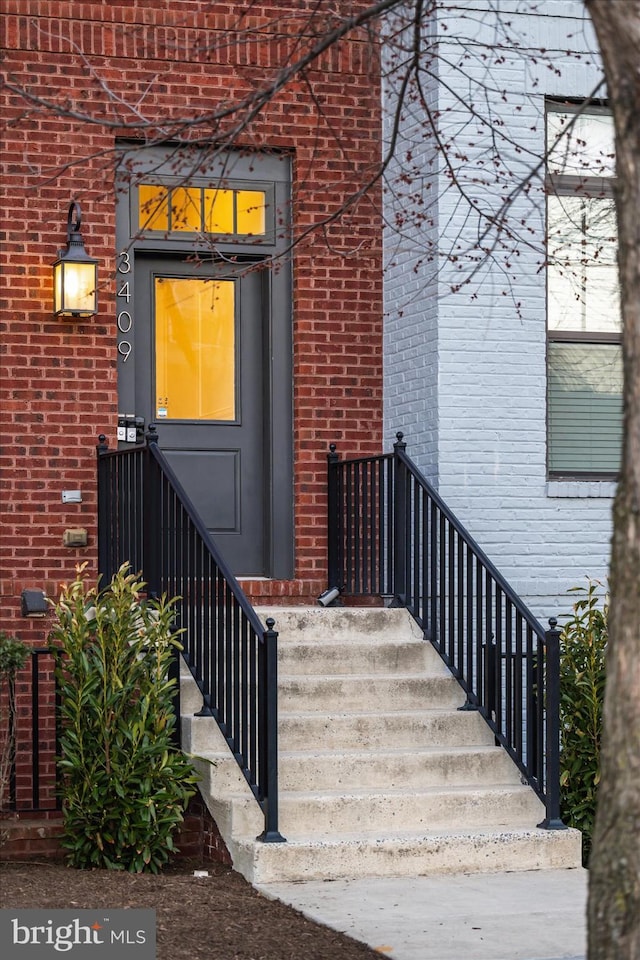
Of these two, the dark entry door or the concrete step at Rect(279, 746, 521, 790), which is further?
the dark entry door

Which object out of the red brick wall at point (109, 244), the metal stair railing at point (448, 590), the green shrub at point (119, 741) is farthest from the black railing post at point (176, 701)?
the metal stair railing at point (448, 590)

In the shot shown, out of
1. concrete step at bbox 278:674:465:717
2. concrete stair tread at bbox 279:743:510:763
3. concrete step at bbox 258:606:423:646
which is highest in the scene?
concrete step at bbox 258:606:423:646

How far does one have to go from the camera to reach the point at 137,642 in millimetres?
7477

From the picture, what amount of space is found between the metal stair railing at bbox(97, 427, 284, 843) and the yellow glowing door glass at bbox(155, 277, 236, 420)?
2.61ft

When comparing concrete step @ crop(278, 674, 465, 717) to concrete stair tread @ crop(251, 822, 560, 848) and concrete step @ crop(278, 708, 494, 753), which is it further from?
concrete stair tread @ crop(251, 822, 560, 848)

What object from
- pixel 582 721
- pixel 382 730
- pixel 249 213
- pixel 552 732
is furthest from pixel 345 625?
pixel 249 213

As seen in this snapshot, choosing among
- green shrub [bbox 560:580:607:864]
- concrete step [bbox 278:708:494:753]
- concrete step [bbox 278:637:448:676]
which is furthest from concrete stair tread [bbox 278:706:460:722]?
green shrub [bbox 560:580:607:864]

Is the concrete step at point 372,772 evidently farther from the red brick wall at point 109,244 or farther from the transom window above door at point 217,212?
the transom window above door at point 217,212

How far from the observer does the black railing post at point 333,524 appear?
367 inches

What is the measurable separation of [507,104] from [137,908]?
531 cm

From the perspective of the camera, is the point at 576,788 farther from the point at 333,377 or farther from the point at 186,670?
the point at 333,377

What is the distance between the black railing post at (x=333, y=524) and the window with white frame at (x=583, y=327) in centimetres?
133

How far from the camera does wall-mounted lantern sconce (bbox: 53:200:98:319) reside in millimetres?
8758

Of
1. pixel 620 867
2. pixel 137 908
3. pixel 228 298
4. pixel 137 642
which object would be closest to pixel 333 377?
pixel 228 298
